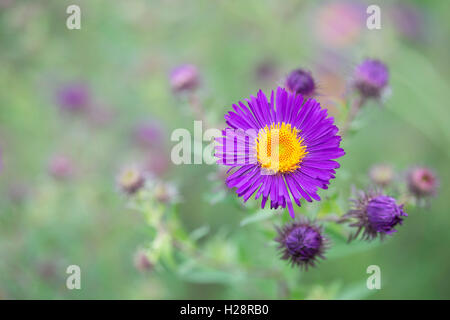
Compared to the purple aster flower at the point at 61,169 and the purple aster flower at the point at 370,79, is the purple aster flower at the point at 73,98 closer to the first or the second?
the purple aster flower at the point at 61,169

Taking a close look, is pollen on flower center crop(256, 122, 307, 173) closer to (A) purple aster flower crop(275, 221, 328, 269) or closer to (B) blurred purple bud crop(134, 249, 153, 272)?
(A) purple aster flower crop(275, 221, 328, 269)

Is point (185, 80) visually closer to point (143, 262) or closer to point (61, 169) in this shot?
point (143, 262)

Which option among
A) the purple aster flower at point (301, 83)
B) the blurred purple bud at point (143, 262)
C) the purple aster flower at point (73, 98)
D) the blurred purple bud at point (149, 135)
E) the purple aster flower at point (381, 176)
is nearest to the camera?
the purple aster flower at point (301, 83)

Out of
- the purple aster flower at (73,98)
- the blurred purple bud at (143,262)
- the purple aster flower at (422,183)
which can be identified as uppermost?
the purple aster flower at (73,98)

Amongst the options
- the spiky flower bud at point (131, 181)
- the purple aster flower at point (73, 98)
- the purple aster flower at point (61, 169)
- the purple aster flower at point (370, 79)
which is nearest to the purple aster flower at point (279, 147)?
Result: the purple aster flower at point (370, 79)

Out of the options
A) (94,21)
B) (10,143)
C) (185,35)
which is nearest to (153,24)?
(185,35)
